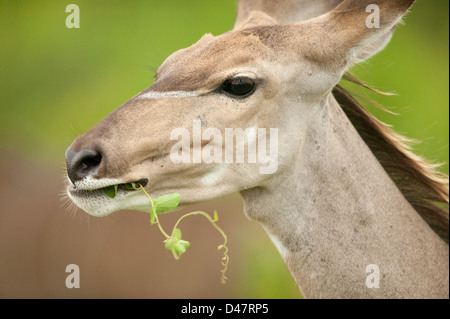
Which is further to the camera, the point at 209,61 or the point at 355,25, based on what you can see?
the point at 355,25

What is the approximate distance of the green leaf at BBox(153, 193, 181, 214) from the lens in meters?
4.46

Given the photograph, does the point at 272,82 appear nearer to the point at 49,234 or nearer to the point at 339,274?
the point at 339,274

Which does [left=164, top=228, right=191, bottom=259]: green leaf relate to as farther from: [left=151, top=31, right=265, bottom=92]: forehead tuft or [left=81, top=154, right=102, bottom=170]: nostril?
[left=151, top=31, right=265, bottom=92]: forehead tuft

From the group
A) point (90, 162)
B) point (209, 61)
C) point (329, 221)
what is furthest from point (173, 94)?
point (329, 221)

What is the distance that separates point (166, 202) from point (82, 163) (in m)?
0.65

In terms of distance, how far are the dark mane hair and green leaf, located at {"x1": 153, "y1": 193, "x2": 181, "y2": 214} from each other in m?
2.04

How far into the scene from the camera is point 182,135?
14.7 feet

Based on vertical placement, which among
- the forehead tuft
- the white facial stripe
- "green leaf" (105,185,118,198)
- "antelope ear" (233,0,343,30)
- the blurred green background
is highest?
the blurred green background

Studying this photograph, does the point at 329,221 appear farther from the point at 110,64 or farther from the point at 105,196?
the point at 110,64

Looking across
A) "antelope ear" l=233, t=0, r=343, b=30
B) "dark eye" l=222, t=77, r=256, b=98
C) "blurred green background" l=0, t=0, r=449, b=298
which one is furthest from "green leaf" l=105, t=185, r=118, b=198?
"blurred green background" l=0, t=0, r=449, b=298

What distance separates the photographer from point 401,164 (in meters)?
5.73

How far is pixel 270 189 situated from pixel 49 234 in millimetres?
6411

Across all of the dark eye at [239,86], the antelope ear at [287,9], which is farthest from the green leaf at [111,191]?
the antelope ear at [287,9]

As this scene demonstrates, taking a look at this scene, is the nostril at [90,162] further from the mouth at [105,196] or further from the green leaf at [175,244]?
the green leaf at [175,244]
